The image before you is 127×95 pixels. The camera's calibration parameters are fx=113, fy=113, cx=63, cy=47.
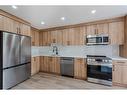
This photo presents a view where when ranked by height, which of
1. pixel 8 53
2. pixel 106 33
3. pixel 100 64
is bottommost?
pixel 100 64

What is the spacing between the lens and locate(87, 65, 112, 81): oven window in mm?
3836

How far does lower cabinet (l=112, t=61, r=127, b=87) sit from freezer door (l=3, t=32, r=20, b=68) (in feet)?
10.4

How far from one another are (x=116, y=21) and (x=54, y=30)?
8.90 feet

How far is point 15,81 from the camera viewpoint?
11.5 ft

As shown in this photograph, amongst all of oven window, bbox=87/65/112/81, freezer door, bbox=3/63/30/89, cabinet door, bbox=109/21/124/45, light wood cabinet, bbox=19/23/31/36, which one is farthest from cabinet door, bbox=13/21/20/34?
cabinet door, bbox=109/21/124/45

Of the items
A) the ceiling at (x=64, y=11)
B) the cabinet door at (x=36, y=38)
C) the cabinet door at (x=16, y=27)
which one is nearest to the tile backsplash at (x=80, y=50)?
the cabinet door at (x=36, y=38)

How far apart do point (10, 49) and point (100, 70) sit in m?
3.01

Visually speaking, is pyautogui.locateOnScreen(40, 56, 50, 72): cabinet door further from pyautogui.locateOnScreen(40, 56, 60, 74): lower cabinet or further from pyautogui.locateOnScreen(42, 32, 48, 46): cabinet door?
pyautogui.locateOnScreen(42, 32, 48, 46): cabinet door

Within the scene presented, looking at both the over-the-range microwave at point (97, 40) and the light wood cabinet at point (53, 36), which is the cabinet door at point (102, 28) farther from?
the light wood cabinet at point (53, 36)

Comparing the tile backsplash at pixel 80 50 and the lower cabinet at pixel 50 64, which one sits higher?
the tile backsplash at pixel 80 50

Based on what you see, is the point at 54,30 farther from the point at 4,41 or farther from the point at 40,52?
the point at 4,41

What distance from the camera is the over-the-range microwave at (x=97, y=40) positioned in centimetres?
413
